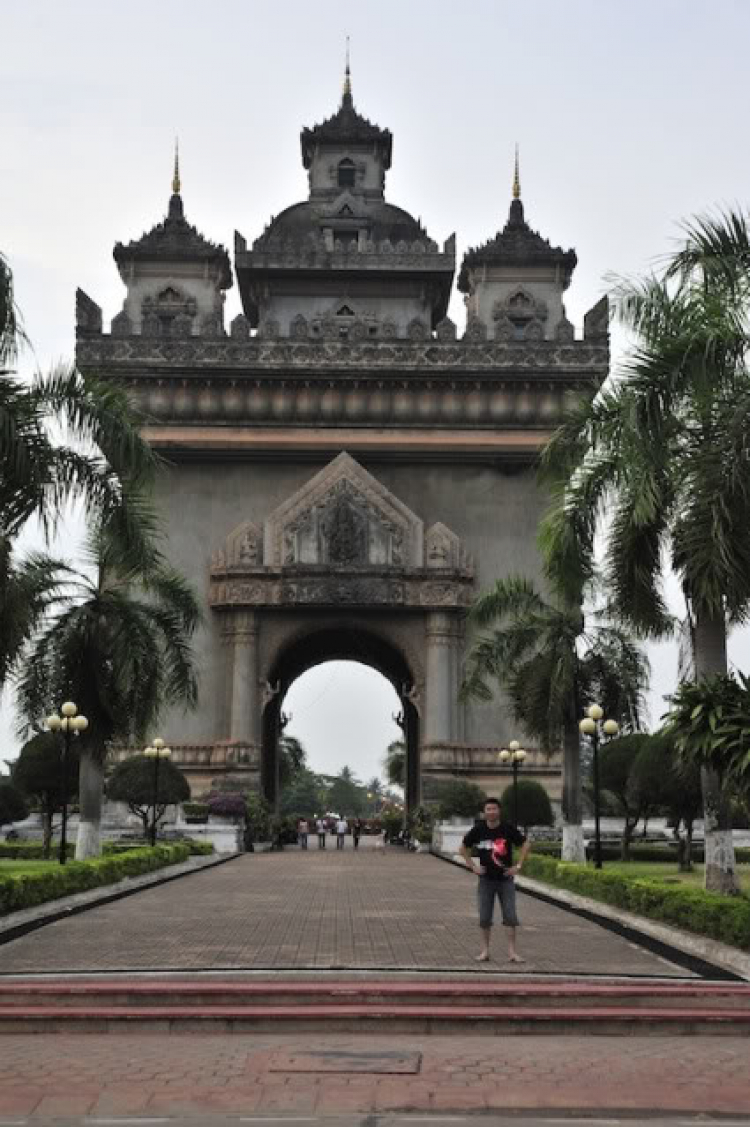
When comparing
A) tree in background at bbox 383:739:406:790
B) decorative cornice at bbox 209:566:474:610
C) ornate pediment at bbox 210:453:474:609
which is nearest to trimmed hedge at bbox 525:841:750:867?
decorative cornice at bbox 209:566:474:610

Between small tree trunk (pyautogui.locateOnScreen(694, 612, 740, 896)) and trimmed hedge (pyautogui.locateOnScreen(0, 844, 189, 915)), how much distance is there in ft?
26.6

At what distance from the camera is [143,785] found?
35469 millimetres

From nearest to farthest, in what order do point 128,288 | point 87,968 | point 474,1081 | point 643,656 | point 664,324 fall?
point 474,1081 → point 87,968 → point 664,324 → point 643,656 → point 128,288

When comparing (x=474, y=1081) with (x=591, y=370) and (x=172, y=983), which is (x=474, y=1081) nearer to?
(x=172, y=983)

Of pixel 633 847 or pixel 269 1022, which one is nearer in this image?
pixel 269 1022

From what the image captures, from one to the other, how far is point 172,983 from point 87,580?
1449 cm

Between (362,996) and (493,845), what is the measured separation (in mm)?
2719

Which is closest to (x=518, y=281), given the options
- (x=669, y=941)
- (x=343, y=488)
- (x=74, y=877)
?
(x=343, y=488)

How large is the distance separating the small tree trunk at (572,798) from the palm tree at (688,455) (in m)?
10.2

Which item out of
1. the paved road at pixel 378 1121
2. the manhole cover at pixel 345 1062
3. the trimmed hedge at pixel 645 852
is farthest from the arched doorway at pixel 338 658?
the paved road at pixel 378 1121

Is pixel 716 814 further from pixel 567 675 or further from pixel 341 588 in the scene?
pixel 341 588

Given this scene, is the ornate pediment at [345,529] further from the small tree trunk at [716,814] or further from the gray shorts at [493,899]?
the gray shorts at [493,899]

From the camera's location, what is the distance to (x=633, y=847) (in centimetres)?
3969

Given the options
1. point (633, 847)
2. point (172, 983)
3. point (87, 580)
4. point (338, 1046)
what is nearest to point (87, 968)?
point (172, 983)
